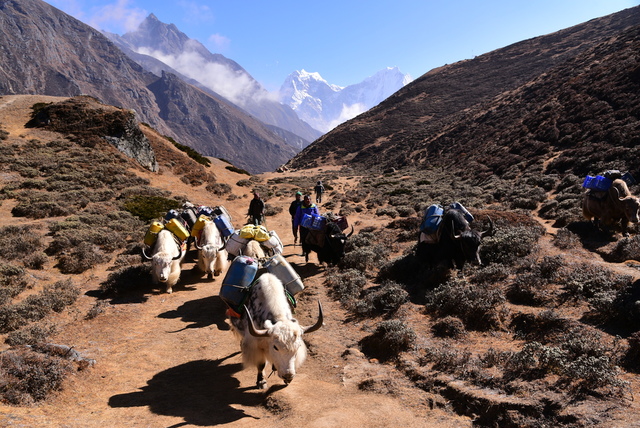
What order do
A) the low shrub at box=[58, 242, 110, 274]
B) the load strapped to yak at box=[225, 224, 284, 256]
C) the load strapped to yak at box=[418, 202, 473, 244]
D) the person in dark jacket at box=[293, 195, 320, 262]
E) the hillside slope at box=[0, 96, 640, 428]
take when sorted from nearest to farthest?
the hillside slope at box=[0, 96, 640, 428], the load strapped to yak at box=[225, 224, 284, 256], the load strapped to yak at box=[418, 202, 473, 244], the low shrub at box=[58, 242, 110, 274], the person in dark jacket at box=[293, 195, 320, 262]

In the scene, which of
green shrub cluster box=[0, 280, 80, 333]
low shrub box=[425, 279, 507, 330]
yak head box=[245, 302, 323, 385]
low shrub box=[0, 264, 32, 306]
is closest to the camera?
yak head box=[245, 302, 323, 385]

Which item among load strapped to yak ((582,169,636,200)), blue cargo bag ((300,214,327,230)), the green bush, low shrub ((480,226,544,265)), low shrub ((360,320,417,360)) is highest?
the green bush

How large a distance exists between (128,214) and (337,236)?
1089cm

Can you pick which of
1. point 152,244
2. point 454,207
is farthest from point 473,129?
point 152,244

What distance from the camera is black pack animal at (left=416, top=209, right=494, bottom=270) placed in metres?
8.42

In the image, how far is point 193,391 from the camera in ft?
17.6

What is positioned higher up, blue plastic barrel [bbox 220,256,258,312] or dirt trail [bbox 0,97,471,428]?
blue plastic barrel [bbox 220,256,258,312]

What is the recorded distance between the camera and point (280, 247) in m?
9.48

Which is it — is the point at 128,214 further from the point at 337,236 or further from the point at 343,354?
the point at 343,354

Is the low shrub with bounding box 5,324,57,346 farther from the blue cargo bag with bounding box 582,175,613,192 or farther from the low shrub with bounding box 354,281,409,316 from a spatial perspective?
the blue cargo bag with bounding box 582,175,613,192

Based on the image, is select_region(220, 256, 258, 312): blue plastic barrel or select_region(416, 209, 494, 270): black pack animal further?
select_region(416, 209, 494, 270): black pack animal

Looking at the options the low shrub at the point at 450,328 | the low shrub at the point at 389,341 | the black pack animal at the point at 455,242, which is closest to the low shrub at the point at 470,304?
the low shrub at the point at 450,328

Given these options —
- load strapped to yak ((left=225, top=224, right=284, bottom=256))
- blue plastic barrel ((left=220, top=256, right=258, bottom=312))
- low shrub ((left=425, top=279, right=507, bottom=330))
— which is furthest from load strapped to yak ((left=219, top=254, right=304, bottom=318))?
low shrub ((left=425, top=279, right=507, bottom=330))

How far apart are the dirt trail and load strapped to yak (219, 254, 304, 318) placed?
1.24 meters
